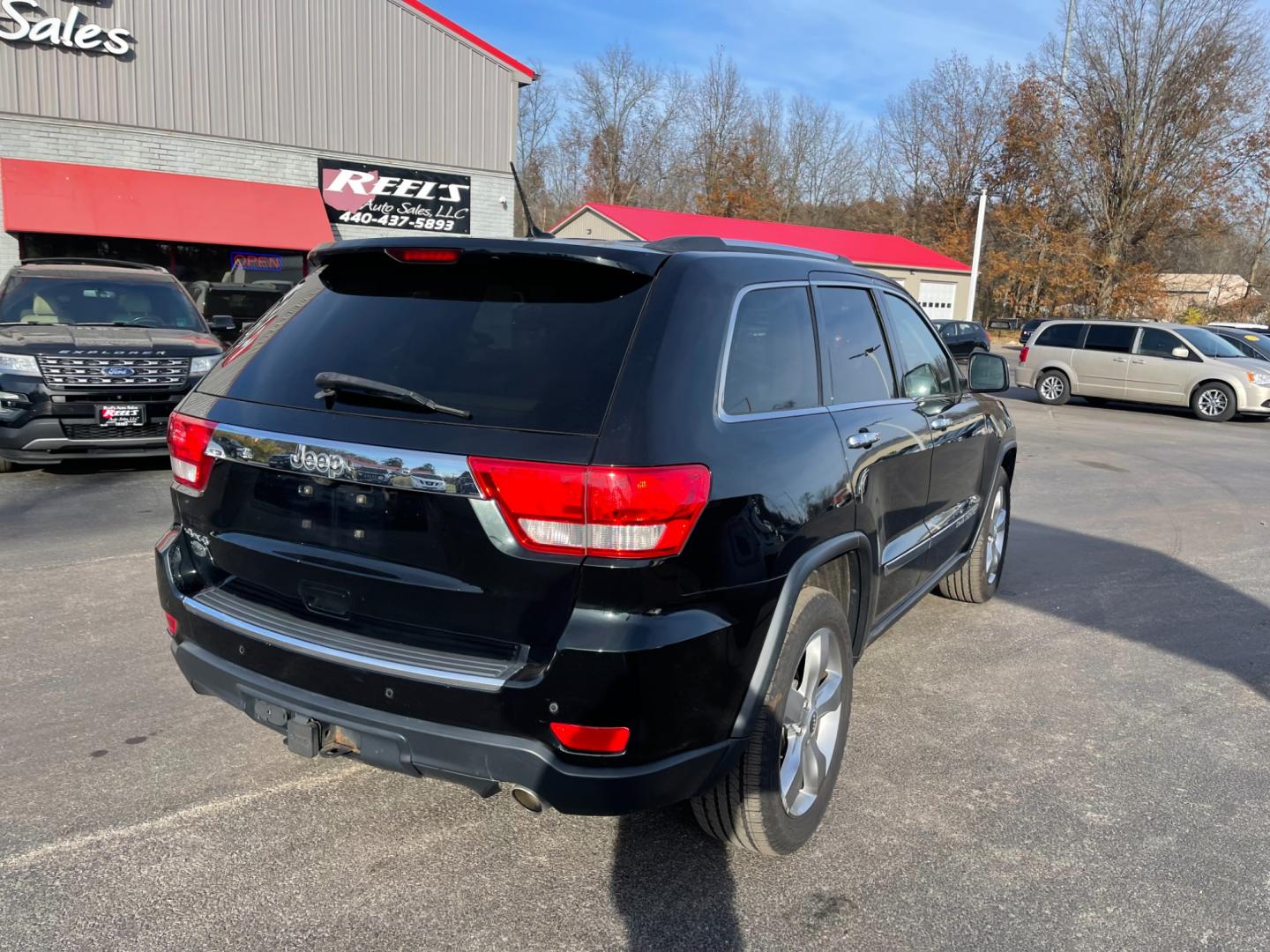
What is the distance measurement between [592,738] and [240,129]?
67.3 ft

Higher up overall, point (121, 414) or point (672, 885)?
point (121, 414)

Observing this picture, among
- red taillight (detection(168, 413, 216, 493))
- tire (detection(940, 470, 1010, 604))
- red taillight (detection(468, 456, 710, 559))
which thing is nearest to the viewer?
red taillight (detection(468, 456, 710, 559))

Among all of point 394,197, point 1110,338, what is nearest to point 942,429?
point 1110,338

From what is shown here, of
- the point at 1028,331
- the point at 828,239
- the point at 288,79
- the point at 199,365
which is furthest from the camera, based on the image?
the point at 828,239

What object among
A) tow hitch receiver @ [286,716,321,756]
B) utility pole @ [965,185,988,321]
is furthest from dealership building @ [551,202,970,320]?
tow hitch receiver @ [286,716,321,756]

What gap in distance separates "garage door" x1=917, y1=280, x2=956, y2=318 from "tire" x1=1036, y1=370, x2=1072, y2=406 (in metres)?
22.9

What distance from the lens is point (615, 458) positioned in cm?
223

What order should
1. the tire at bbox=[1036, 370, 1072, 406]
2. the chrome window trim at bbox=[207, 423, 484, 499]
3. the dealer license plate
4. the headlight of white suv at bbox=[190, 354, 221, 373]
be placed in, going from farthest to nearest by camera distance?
1. the tire at bbox=[1036, 370, 1072, 406]
2. the headlight of white suv at bbox=[190, 354, 221, 373]
3. the dealer license plate
4. the chrome window trim at bbox=[207, 423, 484, 499]

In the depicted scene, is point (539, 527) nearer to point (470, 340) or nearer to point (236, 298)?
point (470, 340)

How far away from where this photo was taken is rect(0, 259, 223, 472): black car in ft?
23.6

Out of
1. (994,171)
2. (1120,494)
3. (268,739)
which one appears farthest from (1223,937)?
(994,171)

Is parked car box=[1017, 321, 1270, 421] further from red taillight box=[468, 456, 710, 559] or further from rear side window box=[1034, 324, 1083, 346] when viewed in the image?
red taillight box=[468, 456, 710, 559]

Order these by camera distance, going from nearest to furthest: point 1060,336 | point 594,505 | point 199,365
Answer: point 594,505
point 199,365
point 1060,336

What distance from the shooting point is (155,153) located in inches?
734
